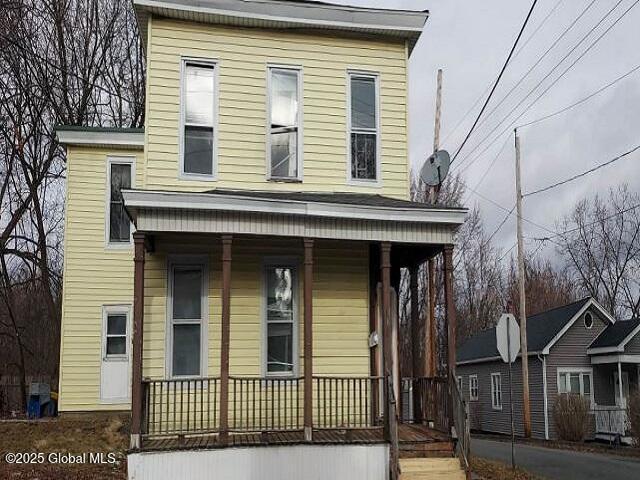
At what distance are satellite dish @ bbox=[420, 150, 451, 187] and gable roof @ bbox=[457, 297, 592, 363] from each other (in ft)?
51.8

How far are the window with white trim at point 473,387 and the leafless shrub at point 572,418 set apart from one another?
9.00 metres

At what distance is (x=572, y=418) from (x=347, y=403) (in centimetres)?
1673

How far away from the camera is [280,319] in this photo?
1203 cm

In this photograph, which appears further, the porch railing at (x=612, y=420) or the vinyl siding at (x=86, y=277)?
the porch railing at (x=612, y=420)

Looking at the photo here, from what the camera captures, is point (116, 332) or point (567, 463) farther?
point (567, 463)

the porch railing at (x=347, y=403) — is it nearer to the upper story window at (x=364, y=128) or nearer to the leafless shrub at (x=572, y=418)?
the upper story window at (x=364, y=128)

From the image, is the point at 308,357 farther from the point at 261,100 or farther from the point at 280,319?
the point at 261,100

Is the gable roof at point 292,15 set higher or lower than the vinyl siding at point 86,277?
higher

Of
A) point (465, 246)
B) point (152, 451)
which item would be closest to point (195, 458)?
point (152, 451)

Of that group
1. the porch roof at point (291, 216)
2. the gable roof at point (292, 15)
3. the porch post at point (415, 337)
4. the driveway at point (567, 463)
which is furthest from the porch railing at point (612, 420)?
the gable roof at point (292, 15)

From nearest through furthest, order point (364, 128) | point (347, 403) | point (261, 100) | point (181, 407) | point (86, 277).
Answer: point (181, 407) < point (347, 403) < point (261, 100) < point (364, 128) < point (86, 277)

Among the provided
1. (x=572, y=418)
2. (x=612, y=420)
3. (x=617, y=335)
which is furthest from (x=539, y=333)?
(x=572, y=418)

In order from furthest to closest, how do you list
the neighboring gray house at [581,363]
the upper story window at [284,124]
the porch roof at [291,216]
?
the neighboring gray house at [581,363], the upper story window at [284,124], the porch roof at [291,216]

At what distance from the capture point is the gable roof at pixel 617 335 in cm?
2670
